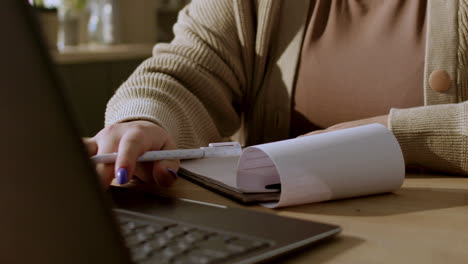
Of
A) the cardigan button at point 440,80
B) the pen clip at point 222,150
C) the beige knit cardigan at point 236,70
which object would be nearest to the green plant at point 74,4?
the beige knit cardigan at point 236,70

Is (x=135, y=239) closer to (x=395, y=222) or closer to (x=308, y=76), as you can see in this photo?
(x=395, y=222)

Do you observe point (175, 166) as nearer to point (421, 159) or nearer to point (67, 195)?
point (421, 159)

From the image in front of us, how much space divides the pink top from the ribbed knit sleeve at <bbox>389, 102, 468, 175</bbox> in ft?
0.65

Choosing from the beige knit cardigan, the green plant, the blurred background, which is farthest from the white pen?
the green plant

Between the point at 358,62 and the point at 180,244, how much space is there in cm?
77

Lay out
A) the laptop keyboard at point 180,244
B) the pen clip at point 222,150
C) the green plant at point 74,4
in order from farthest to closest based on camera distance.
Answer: the green plant at point 74,4
the pen clip at point 222,150
the laptop keyboard at point 180,244

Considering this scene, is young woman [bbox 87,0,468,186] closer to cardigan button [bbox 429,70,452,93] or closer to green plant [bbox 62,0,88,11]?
cardigan button [bbox 429,70,452,93]

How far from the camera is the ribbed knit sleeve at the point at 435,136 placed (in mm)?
788

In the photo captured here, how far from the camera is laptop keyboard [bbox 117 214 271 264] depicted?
0.37 metres

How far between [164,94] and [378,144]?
0.44m

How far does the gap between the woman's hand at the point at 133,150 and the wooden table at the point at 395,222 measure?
0.08 ft

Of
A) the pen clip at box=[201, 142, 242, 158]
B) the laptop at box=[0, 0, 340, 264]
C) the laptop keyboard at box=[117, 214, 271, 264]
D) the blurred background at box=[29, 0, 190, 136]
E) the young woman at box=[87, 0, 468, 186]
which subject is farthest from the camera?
the blurred background at box=[29, 0, 190, 136]

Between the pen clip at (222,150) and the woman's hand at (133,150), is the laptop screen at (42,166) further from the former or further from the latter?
the pen clip at (222,150)

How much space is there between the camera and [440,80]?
98cm
